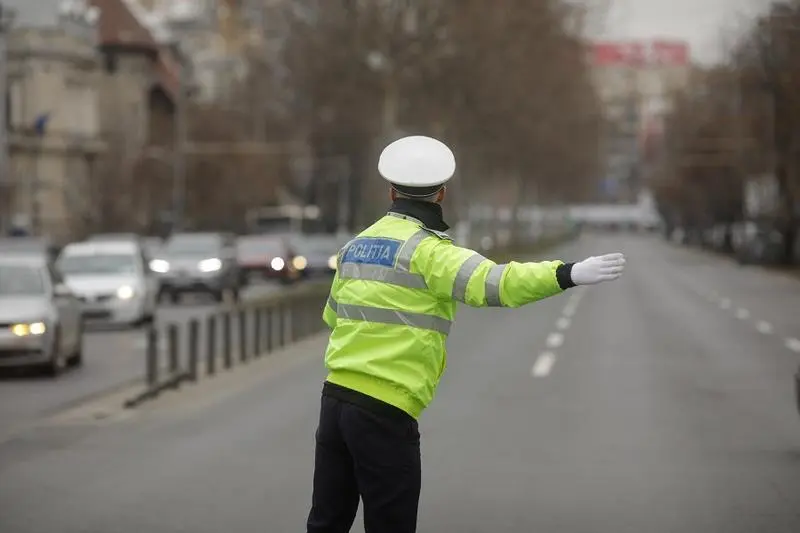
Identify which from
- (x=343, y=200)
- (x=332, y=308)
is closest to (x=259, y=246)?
(x=343, y=200)

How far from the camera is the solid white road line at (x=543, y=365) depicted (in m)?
23.3

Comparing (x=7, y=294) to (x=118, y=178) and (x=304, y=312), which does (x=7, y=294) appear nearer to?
(x=304, y=312)

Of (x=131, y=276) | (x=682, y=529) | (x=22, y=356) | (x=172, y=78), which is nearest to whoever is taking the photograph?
(x=682, y=529)

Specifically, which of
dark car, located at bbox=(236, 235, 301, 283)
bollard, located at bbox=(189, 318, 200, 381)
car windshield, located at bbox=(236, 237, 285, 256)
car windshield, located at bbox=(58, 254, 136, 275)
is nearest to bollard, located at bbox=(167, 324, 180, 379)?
bollard, located at bbox=(189, 318, 200, 381)

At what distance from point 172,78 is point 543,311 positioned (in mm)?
77141

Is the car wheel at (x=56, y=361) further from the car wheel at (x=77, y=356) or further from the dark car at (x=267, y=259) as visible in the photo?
the dark car at (x=267, y=259)

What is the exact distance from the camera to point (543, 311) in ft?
142

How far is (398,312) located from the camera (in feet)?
21.3

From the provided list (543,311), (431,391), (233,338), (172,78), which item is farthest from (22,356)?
(172,78)

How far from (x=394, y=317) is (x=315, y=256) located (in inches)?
2405

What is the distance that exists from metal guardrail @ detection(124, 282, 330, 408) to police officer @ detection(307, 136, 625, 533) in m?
12.4

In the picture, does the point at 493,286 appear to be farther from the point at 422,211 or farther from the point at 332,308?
the point at 332,308

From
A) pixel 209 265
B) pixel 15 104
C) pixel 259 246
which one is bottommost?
pixel 259 246

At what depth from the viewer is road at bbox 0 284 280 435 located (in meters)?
18.9
